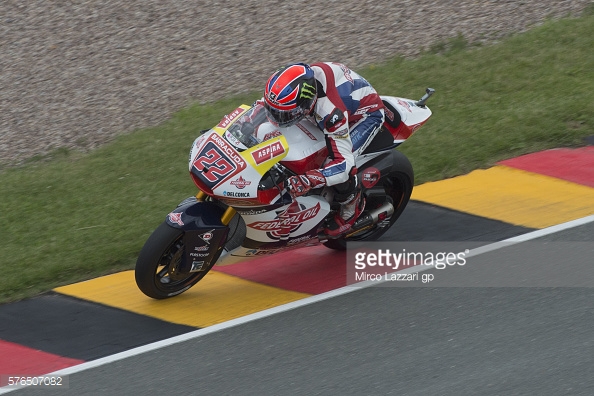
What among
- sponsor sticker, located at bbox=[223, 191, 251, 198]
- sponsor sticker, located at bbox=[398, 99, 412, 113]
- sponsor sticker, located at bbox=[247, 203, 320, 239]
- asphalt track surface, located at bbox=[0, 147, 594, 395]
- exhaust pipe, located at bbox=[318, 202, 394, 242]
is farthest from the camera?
sponsor sticker, located at bbox=[398, 99, 412, 113]

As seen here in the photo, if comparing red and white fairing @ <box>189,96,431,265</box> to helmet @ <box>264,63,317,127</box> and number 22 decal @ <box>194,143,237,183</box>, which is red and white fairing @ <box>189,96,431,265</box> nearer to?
number 22 decal @ <box>194,143,237,183</box>

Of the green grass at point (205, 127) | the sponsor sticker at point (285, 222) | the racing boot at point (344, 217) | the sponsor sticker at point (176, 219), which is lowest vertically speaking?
the green grass at point (205, 127)

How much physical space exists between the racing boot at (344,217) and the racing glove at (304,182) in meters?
0.57

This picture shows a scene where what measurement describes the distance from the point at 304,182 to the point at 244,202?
0.47 m

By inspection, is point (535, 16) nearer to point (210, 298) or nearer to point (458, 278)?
point (458, 278)

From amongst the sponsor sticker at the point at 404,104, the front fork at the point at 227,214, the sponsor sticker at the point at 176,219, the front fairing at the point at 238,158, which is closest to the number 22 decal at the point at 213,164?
the front fairing at the point at 238,158

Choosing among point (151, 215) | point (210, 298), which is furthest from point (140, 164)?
point (210, 298)

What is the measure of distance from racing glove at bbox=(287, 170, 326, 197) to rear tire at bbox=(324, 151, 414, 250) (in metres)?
1.04

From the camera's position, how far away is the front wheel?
21.9 feet

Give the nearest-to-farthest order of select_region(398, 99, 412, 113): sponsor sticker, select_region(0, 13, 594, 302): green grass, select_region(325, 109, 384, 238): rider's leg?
select_region(325, 109, 384, 238): rider's leg
select_region(398, 99, 412, 113): sponsor sticker
select_region(0, 13, 594, 302): green grass

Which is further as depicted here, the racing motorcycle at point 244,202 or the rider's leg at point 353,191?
the rider's leg at point 353,191

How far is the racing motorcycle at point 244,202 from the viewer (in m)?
6.67

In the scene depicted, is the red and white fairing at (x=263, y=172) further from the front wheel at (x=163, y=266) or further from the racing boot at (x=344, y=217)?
the front wheel at (x=163, y=266)

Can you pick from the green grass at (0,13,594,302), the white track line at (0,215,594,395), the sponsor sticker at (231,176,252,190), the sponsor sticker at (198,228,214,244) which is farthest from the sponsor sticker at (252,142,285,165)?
the green grass at (0,13,594,302)
